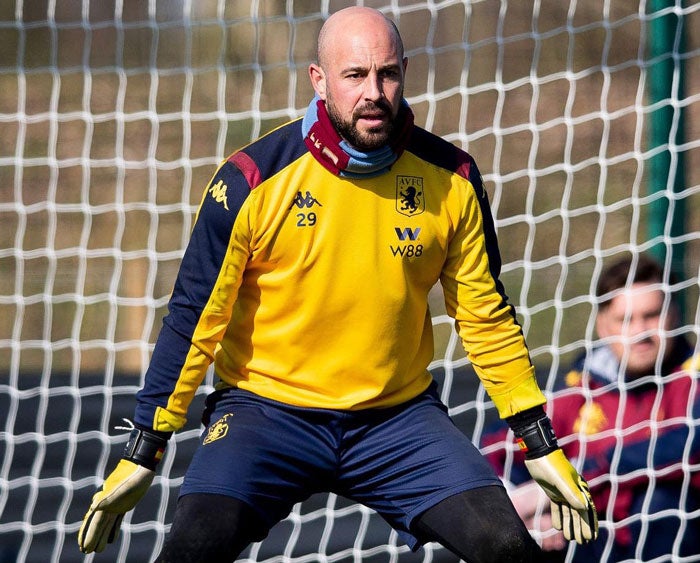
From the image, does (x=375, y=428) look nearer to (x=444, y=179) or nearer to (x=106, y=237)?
(x=444, y=179)

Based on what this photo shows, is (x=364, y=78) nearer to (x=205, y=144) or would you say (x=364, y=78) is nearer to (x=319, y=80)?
(x=319, y=80)

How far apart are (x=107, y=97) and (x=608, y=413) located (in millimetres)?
6172

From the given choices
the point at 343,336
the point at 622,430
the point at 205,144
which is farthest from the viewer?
the point at 205,144

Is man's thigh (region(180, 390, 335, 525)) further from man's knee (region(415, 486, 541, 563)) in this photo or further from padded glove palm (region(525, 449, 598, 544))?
padded glove palm (region(525, 449, 598, 544))

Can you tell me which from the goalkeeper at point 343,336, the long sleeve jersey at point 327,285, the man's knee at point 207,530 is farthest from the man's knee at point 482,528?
the man's knee at point 207,530

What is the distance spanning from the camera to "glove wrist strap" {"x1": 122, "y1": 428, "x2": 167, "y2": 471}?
243cm

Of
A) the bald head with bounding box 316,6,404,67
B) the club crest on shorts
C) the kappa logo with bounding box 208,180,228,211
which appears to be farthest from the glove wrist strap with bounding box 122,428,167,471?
the bald head with bounding box 316,6,404,67

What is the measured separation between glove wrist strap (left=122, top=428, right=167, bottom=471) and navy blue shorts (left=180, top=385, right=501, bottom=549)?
0.31 feet

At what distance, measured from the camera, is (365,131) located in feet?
7.99

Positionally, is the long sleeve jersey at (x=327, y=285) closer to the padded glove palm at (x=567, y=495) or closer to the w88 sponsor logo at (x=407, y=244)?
the w88 sponsor logo at (x=407, y=244)

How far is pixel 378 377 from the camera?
2.53 meters

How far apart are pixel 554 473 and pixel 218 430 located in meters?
0.78

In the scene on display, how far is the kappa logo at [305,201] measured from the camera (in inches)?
97.7

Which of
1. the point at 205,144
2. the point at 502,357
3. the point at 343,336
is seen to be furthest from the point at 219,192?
the point at 205,144
